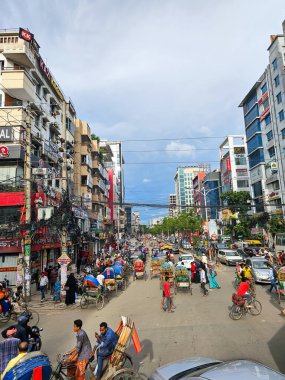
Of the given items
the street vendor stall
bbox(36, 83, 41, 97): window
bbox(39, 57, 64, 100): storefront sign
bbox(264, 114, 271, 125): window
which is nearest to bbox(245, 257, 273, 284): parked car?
the street vendor stall

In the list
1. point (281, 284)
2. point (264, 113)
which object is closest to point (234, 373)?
point (281, 284)

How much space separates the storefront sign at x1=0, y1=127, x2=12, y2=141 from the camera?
76.0ft

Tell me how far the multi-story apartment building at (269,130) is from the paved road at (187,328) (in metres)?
31.2

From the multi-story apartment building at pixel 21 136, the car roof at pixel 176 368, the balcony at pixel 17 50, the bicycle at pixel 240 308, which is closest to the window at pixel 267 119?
the multi-story apartment building at pixel 21 136

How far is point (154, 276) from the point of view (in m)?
24.0

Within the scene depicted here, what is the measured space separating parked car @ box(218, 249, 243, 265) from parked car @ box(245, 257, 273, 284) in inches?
352

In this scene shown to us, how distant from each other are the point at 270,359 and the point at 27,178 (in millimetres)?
13691

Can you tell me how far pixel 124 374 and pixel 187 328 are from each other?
4856 mm

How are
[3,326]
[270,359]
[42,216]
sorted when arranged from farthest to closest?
[42,216] < [3,326] < [270,359]

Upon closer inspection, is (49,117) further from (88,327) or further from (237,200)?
(237,200)

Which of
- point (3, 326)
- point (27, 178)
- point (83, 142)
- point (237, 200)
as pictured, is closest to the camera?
point (3, 326)

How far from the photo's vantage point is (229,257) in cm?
3014

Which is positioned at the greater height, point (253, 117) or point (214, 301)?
point (253, 117)

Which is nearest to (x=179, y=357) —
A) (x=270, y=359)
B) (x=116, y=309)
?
(x=270, y=359)
